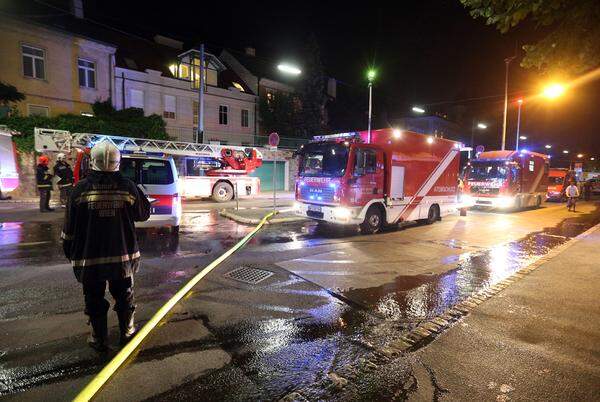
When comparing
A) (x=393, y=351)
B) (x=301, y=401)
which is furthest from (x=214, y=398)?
(x=393, y=351)

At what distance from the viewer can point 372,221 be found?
1087 centimetres

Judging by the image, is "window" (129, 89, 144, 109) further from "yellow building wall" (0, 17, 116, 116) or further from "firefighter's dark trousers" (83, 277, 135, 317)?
"firefighter's dark trousers" (83, 277, 135, 317)

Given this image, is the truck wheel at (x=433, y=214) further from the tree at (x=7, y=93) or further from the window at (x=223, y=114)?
the window at (x=223, y=114)

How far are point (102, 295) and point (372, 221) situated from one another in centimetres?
846

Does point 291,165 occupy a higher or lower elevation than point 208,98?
lower

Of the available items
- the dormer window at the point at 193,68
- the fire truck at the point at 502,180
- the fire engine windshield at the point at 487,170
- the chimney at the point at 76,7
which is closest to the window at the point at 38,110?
the chimney at the point at 76,7

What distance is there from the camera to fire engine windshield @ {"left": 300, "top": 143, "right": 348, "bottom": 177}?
1014 centimetres

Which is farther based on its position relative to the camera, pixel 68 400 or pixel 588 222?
pixel 588 222

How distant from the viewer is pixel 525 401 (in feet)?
9.47

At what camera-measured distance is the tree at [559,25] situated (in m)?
4.85

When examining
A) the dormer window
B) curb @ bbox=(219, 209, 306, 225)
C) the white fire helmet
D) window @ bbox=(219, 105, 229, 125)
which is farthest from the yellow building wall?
the white fire helmet

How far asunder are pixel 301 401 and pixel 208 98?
30815 millimetres

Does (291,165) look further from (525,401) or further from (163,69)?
(525,401)

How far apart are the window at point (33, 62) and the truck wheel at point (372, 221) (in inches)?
886
